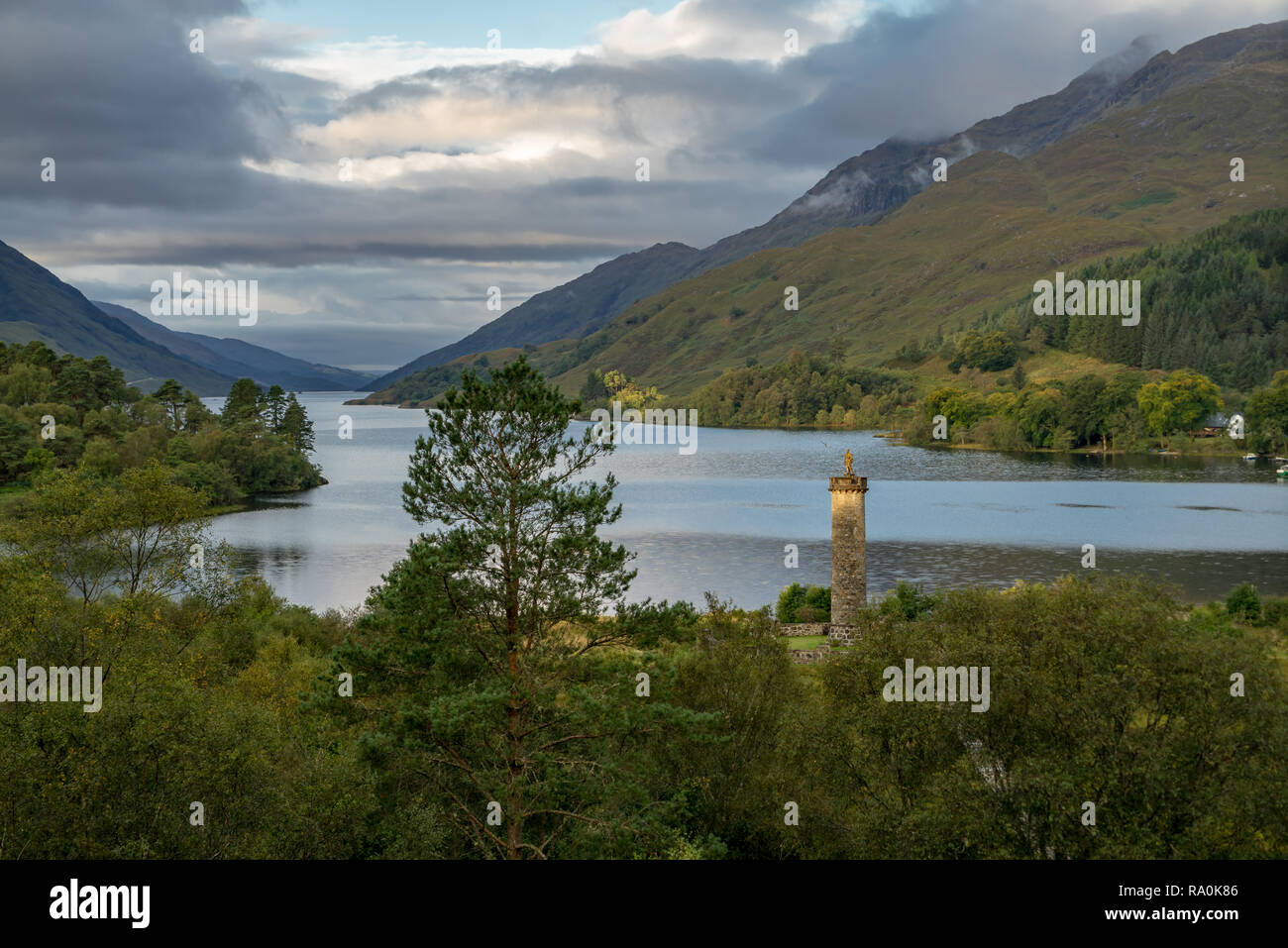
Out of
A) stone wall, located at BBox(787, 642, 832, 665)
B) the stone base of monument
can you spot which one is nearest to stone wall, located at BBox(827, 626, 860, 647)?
the stone base of monument

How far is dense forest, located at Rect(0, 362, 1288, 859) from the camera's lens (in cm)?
2272

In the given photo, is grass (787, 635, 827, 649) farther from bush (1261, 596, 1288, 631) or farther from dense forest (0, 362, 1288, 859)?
bush (1261, 596, 1288, 631)

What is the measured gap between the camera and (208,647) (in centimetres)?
4406

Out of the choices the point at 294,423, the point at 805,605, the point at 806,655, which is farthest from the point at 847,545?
the point at 294,423

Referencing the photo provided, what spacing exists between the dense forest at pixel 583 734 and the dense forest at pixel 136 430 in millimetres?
91031

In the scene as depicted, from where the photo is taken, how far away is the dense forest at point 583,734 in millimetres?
22719

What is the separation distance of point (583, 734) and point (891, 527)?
9021 centimetres

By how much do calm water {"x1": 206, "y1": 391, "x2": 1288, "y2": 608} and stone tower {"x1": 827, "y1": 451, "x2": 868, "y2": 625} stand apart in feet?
67.8

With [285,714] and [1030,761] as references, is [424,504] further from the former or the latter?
[1030,761]

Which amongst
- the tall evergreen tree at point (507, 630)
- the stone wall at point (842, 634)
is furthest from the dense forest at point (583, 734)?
the stone wall at point (842, 634)

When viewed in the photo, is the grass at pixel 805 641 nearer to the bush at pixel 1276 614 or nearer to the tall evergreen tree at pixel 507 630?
the bush at pixel 1276 614
